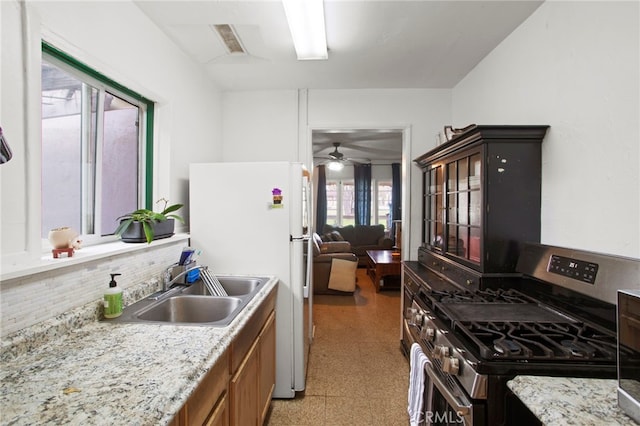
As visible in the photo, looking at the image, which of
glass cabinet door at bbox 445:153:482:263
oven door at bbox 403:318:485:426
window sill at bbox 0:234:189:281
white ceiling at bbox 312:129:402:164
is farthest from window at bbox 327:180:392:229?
oven door at bbox 403:318:485:426

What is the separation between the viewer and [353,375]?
2.34 meters

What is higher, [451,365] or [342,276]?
[451,365]

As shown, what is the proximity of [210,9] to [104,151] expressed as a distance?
1.02 meters

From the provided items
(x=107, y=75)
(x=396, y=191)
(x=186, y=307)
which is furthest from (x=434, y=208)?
(x=396, y=191)

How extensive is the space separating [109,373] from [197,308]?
0.78 meters

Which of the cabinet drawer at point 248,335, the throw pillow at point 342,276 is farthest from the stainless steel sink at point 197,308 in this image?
the throw pillow at point 342,276

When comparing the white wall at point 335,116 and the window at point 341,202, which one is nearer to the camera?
the white wall at point 335,116

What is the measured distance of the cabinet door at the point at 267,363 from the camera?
167 cm

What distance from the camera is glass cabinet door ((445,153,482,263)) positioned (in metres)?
1.78

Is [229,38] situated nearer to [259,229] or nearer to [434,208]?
[259,229]

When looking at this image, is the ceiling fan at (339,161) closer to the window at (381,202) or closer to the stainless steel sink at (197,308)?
the window at (381,202)

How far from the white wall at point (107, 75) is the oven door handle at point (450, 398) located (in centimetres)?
159

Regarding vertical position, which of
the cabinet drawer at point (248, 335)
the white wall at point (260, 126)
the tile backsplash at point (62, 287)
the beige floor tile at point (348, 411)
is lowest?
the beige floor tile at point (348, 411)

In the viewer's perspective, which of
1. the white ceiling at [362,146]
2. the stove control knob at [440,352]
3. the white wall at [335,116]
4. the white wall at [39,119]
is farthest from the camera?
the white ceiling at [362,146]
